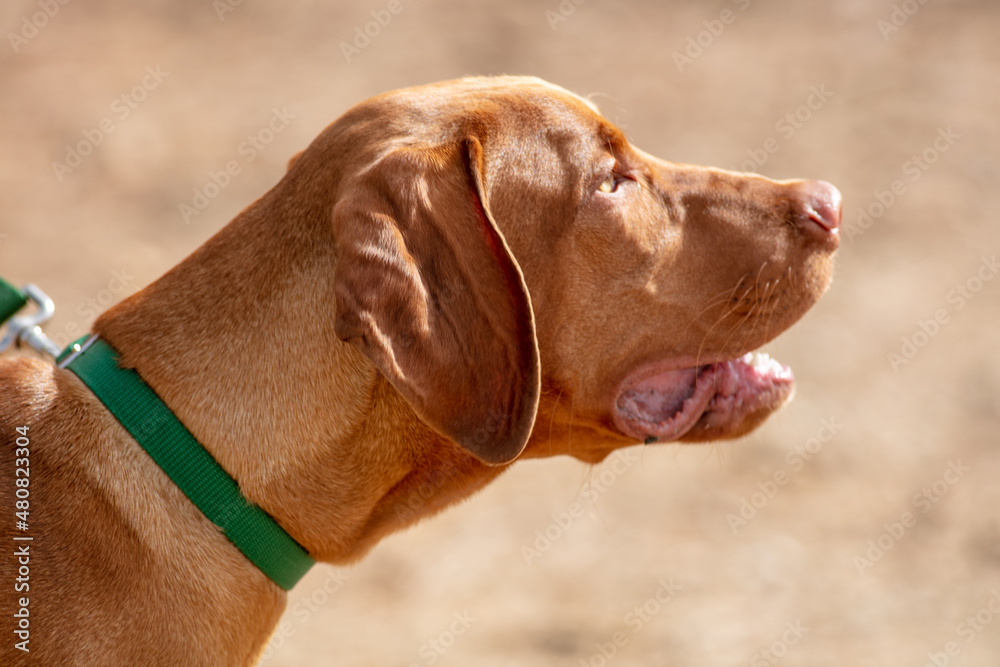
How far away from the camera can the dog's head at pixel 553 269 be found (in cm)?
283

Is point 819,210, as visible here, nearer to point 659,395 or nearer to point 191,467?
point 659,395

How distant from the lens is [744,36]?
12.8 meters

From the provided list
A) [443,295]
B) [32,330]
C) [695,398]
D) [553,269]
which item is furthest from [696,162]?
[443,295]

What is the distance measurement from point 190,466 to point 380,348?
0.71 m

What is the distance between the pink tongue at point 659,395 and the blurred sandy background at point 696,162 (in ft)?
4.27

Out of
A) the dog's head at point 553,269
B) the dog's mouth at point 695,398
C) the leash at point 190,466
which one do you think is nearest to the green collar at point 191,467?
the leash at point 190,466

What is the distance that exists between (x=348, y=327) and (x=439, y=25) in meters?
11.1

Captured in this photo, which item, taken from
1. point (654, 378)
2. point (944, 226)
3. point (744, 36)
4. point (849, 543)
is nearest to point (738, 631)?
point (849, 543)

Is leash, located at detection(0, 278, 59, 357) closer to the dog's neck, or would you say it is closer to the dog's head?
the dog's neck

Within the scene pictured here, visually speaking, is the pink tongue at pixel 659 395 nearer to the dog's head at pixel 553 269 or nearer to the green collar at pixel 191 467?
the dog's head at pixel 553 269

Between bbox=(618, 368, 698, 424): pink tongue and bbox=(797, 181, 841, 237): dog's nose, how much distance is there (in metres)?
0.66

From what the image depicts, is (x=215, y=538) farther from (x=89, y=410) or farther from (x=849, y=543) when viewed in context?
(x=849, y=543)

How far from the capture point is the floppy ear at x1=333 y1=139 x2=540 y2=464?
9.01ft

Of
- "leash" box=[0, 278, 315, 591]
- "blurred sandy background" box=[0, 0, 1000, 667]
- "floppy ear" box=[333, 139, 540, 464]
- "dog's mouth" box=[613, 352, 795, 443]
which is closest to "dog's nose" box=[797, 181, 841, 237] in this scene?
"dog's mouth" box=[613, 352, 795, 443]
